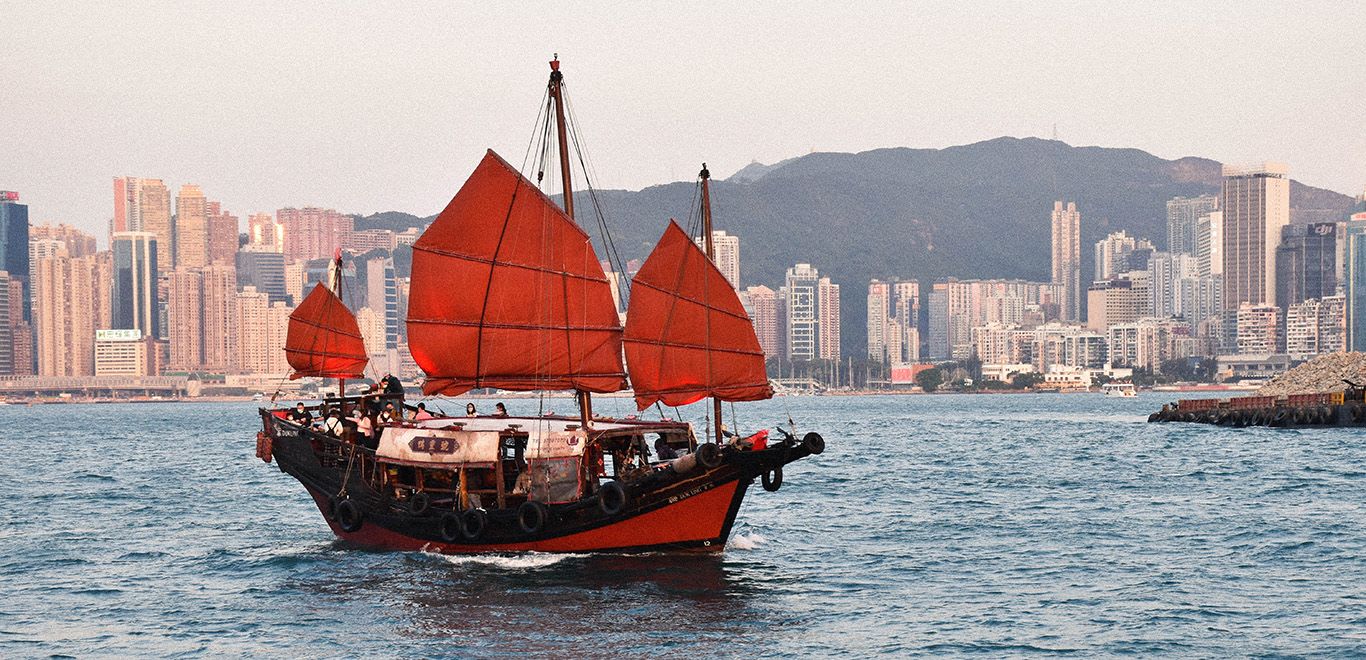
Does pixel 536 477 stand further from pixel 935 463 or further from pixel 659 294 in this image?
Answer: pixel 935 463

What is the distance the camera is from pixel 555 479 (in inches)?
1335

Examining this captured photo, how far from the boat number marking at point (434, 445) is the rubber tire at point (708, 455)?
5557 mm

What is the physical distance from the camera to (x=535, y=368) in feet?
119

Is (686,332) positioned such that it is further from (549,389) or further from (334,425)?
(334,425)

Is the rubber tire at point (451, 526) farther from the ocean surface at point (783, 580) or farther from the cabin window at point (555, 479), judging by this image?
the cabin window at point (555, 479)

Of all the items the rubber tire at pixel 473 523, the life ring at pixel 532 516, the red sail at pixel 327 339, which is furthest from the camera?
the red sail at pixel 327 339

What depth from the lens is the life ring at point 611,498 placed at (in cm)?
3262

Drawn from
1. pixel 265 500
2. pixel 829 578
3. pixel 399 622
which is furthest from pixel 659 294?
pixel 265 500

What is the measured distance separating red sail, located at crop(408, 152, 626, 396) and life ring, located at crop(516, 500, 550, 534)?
3.56 meters

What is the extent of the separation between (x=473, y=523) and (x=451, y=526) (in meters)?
0.74

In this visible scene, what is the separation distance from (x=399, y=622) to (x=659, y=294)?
10177 mm

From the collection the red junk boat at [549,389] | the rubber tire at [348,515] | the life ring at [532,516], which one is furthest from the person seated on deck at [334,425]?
the life ring at [532,516]

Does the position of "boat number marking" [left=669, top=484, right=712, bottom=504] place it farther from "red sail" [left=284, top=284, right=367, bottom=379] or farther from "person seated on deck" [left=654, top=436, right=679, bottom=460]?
"red sail" [left=284, top=284, right=367, bottom=379]

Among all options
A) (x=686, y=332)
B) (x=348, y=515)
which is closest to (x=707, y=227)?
(x=686, y=332)
